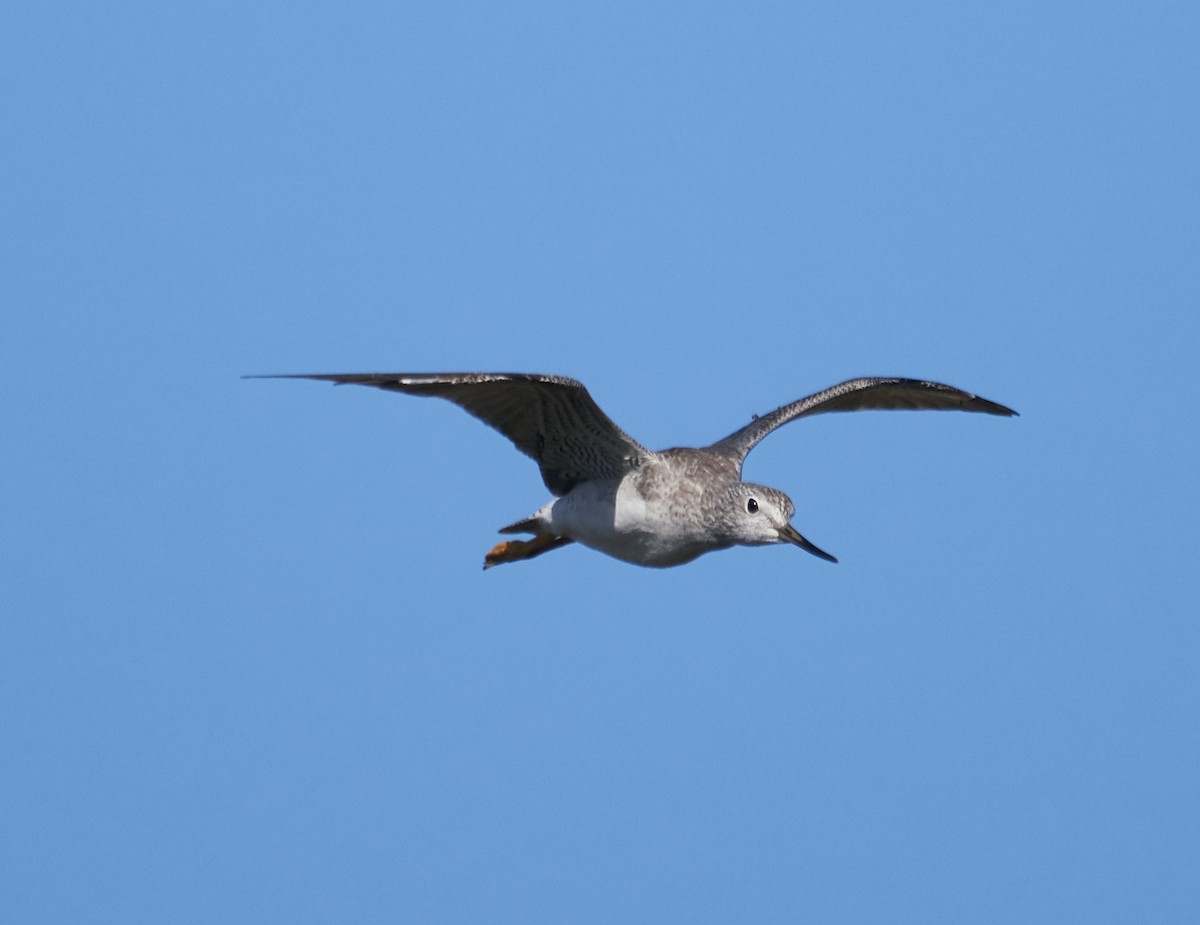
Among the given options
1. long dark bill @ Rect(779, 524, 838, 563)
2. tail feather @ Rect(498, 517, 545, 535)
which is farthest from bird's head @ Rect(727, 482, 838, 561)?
tail feather @ Rect(498, 517, 545, 535)

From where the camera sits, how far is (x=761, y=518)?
12.6m

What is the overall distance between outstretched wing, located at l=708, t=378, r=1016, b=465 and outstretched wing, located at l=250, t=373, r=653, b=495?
1.29 metres

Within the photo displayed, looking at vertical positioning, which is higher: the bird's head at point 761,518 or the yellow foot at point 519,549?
the bird's head at point 761,518

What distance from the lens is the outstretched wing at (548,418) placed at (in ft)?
37.0

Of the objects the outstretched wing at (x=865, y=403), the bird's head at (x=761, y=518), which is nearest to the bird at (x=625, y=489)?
the bird's head at (x=761, y=518)

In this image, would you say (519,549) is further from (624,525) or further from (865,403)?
(865,403)

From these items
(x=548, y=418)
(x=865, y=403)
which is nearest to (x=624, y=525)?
(x=548, y=418)

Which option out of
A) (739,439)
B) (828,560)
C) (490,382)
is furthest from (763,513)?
(490,382)

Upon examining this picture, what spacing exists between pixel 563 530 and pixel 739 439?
6.26ft

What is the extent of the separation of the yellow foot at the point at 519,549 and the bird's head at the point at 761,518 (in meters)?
2.09

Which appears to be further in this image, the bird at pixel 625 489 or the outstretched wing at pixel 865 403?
the outstretched wing at pixel 865 403

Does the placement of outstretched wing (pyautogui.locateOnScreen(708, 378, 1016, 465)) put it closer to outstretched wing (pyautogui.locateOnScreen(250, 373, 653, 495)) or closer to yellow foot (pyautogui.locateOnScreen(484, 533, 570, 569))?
outstretched wing (pyautogui.locateOnScreen(250, 373, 653, 495))

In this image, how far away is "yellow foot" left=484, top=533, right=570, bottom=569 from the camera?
14172 millimetres

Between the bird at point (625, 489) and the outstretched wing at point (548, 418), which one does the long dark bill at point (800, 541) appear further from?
the outstretched wing at point (548, 418)
